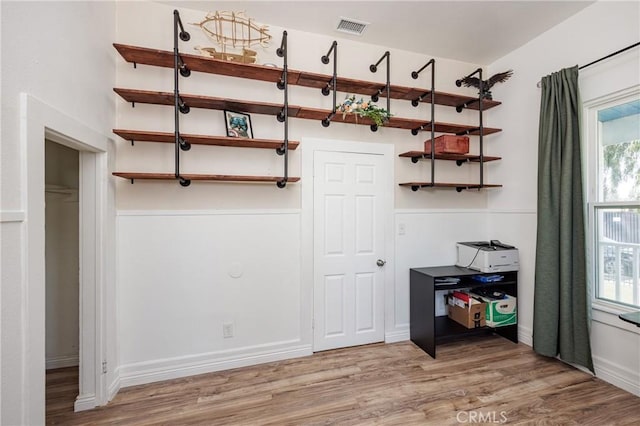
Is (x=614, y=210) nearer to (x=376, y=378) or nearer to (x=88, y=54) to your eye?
(x=376, y=378)

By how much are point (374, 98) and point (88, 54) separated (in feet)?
7.34

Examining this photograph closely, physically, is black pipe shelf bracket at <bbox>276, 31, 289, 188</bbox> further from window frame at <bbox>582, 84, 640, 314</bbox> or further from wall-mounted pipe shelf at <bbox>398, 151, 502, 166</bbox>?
window frame at <bbox>582, 84, 640, 314</bbox>

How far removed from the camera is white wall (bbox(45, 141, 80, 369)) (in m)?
2.36

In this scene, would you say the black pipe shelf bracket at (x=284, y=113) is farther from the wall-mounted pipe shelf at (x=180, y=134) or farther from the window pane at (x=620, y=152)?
the window pane at (x=620, y=152)

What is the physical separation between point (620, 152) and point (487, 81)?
1324 millimetres

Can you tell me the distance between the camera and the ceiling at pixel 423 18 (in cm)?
227

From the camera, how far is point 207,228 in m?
2.35

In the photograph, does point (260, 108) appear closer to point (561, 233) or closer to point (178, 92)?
point (178, 92)

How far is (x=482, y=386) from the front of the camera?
214cm

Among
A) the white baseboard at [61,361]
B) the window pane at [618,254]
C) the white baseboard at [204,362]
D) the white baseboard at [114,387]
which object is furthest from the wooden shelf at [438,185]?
the white baseboard at [61,361]

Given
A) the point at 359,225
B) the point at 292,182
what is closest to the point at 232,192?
the point at 292,182

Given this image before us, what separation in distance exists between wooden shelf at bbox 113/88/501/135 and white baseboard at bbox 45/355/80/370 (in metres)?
2.25

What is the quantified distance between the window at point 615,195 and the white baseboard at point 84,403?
3916mm

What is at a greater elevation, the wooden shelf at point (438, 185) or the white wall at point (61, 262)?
the wooden shelf at point (438, 185)
